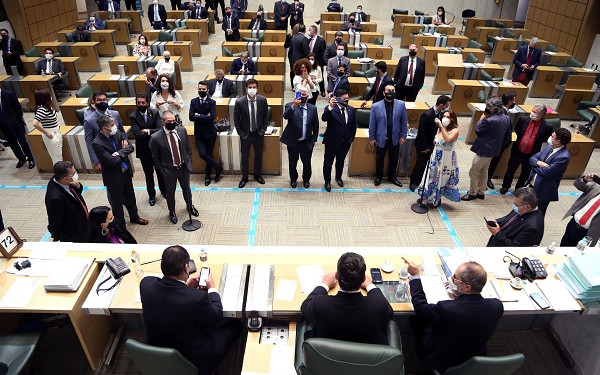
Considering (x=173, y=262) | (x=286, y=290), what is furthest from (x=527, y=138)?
(x=173, y=262)

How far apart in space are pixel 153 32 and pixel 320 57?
6363 mm

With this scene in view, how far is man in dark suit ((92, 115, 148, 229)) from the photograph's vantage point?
194 inches

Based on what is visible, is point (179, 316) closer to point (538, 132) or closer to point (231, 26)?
point (538, 132)

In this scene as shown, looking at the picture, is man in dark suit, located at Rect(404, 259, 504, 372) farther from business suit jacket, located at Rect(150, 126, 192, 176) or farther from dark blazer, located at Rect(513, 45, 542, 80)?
dark blazer, located at Rect(513, 45, 542, 80)

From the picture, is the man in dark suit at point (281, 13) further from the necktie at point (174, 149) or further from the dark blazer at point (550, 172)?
the dark blazer at point (550, 172)

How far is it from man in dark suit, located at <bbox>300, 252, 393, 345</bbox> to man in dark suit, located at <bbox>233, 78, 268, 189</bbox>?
12.5ft

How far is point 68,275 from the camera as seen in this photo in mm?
3486

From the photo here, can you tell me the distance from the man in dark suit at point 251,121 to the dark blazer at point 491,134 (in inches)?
126

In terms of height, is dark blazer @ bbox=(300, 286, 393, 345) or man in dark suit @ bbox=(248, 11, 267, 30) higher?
man in dark suit @ bbox=(248, 11, 267, 30)

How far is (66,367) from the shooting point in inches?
154

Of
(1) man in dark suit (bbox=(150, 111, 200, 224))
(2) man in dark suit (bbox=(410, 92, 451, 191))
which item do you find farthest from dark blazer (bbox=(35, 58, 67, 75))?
(2) man in dark suit (bbox=(410, 92, 451, 191))

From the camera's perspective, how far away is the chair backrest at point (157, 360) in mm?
2742

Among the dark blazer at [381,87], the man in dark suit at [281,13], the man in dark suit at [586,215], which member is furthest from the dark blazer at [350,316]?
the man in dark suit at [281,13]

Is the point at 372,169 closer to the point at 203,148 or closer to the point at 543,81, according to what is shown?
the point at 203,148
